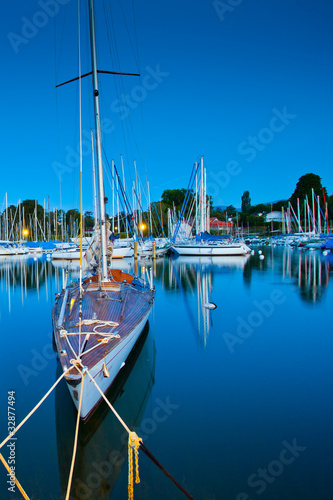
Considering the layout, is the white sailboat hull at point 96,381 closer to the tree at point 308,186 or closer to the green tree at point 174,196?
the green tree at point 174,196

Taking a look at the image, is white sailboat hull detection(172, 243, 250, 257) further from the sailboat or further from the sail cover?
the sail cover

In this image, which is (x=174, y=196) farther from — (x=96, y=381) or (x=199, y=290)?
(x=96, y=381)

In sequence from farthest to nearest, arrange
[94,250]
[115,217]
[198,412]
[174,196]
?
[174,196]
[115,217]
[94,250]
[198,412]

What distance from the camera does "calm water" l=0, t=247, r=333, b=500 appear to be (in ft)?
14.8

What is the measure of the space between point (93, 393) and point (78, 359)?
0.63 metres

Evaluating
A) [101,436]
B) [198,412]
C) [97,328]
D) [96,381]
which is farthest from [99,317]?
[198,412]

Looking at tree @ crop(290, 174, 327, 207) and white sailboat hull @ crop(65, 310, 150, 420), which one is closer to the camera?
white sailboat hull @ crop(65, 310, 150, 420)

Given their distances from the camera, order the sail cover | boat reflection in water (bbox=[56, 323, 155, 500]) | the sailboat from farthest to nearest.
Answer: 1. the sail cover
2. the sailboat
3. boat reflection in water (bbox=[56, 323, 155, 500])

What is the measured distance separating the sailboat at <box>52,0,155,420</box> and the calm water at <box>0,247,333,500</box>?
32.5 inches

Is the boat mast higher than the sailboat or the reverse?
higher

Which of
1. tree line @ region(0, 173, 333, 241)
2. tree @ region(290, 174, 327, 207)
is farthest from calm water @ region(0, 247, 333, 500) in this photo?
tree @ region(290, 174, 327, 207)

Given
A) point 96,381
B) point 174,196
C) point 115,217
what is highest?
point 174,196

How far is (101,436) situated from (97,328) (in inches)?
83.5

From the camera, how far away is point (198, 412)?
6.26 metres
